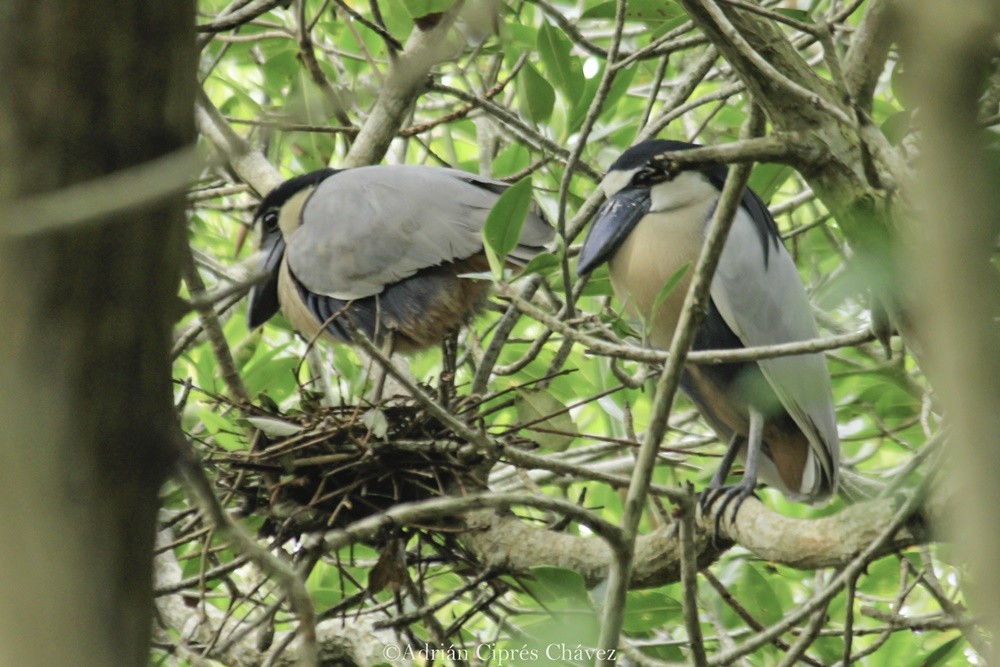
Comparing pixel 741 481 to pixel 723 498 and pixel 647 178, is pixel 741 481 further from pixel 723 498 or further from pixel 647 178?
pixel 647 178

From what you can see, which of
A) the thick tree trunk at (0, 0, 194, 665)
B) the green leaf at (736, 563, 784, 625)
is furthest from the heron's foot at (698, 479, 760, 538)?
the thick tree trunk at (0, 0, 194, 665)

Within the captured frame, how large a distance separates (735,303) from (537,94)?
2.16ft

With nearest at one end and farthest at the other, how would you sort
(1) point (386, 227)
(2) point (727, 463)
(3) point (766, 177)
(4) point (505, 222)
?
(4) point (505, 222)
(3) point (766, 177)
(2) point (727, 463)
(1) point (386, 227)

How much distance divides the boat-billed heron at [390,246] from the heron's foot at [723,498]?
0.88 m

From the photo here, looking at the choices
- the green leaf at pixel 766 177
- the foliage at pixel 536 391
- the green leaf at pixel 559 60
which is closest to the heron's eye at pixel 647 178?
the foliage at pixel 536 391

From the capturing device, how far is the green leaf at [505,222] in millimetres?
1633

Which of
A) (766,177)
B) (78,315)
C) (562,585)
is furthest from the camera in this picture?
(766,177)

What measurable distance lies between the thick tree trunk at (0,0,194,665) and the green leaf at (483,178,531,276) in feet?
3.24

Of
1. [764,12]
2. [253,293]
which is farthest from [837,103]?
[253,293]

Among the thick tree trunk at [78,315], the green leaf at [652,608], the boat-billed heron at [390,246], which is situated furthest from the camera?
the boat-billed heron at [390,246]

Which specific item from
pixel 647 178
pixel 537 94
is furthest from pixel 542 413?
pixel 537 94

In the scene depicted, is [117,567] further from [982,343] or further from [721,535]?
[721,535]

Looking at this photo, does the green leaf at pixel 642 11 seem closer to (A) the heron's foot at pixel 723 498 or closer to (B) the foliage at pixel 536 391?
(B) the foliage at pixel 536 391

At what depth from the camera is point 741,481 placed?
235cm
